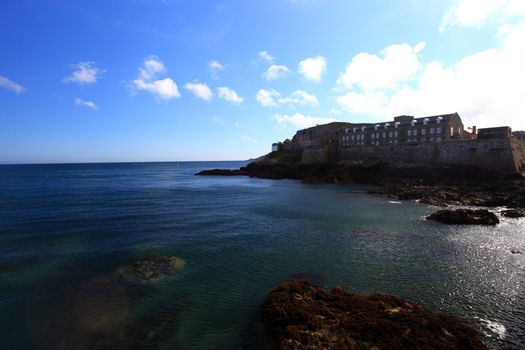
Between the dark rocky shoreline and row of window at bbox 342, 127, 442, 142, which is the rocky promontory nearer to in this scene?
the dark rocky shoreline

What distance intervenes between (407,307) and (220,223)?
1638 cm

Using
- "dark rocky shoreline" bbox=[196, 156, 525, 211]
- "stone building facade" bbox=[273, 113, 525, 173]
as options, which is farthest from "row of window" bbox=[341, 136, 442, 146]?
"dark rocky shoreline" bbox=[196, 156, 525, 211]

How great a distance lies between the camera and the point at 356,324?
823 centimetres

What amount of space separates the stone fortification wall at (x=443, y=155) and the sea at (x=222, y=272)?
2708 centimetres

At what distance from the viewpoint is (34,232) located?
2006 cm

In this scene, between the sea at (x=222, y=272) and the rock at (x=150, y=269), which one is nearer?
the sea at (x=222, y=272)

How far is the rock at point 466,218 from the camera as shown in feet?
71.8

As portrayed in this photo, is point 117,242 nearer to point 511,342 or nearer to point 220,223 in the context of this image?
point 220,223

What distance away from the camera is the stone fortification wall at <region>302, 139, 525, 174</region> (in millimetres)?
42750

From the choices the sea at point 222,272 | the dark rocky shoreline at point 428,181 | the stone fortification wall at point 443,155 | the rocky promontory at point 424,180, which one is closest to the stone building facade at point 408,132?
the stone fortification wall at point 443,155

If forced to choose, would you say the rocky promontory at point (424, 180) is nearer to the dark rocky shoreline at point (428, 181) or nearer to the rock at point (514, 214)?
the dark rocky shoreline at point (428, 181)

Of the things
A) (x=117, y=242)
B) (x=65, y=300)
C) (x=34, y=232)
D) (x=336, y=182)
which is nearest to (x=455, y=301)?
(x=65, y=300)

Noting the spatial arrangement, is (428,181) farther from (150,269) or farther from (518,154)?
(150,269)

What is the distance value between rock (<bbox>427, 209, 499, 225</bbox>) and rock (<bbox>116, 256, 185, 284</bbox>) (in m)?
21.0
